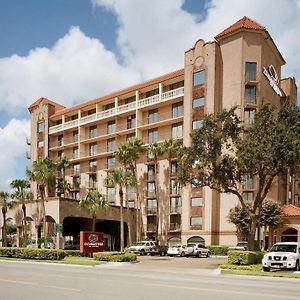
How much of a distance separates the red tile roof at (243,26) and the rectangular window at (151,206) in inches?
959

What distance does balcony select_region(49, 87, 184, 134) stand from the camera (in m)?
59.3

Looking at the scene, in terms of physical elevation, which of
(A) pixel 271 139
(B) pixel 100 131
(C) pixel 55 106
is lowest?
(A) pixel 271 139

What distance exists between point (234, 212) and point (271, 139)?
20.5 m

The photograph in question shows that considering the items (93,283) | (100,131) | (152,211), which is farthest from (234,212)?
(93,283)

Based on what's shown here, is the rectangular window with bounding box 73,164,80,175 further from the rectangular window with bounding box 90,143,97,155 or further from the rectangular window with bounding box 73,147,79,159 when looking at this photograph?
the rectangular window with bounding box 90,143,97,155

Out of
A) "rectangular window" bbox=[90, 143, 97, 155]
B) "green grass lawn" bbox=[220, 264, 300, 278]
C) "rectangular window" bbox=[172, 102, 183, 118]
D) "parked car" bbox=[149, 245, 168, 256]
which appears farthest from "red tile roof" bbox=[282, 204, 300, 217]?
"rectangular window" bbox=[90, 143, 97, 155]

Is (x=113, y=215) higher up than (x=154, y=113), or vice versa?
(x=154, y=113)

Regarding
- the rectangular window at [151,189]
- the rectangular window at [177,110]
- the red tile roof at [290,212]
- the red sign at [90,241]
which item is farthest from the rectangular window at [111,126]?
the red sign at [90,241]

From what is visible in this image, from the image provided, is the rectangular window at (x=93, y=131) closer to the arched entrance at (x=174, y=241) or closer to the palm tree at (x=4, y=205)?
the palm tree at (x=4, y=205)

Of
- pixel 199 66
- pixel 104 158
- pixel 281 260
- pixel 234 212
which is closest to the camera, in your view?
pixel 281 260

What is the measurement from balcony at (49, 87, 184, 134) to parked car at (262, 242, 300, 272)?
116 ft

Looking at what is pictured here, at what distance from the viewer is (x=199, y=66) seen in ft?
183

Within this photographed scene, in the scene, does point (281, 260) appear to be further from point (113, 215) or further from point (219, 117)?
point (113, 215)

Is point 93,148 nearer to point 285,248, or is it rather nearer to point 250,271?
point 285,248
